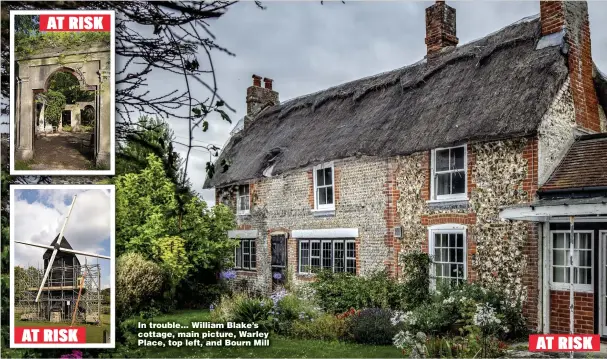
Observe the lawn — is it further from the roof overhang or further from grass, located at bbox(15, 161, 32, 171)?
grass, located at bbox(15, 161, 32, 171)

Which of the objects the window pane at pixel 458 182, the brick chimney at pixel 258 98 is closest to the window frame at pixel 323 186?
the window pane at pixel 458 182

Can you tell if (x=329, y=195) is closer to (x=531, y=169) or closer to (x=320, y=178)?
(x=320, y=178)

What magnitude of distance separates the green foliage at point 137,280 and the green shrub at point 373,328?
5.24 metres

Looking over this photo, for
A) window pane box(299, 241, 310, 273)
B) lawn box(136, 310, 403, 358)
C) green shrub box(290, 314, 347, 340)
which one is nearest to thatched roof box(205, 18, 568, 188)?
window pane box(299, 241, 310, 273)

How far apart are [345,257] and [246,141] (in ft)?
25.5

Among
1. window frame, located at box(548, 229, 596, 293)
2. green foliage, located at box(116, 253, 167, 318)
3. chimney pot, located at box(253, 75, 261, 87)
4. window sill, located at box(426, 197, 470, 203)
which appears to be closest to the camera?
window frame, located at box(548, 229, 596, 293)

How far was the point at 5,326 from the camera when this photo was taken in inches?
254

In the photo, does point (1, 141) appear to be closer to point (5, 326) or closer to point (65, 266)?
point (65, 266)

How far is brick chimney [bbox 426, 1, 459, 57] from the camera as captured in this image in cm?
1653

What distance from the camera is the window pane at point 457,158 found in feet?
45.0

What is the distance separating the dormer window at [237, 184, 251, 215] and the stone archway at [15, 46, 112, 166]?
14863 millimetres

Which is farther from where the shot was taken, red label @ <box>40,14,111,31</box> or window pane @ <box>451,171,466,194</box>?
window pane @ <box>451,171,466,194</box>

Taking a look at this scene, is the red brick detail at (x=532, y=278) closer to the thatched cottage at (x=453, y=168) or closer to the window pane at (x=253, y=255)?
the thatched cottage at (x=453, y=168)

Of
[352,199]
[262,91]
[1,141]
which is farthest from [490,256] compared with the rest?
[262,91]
